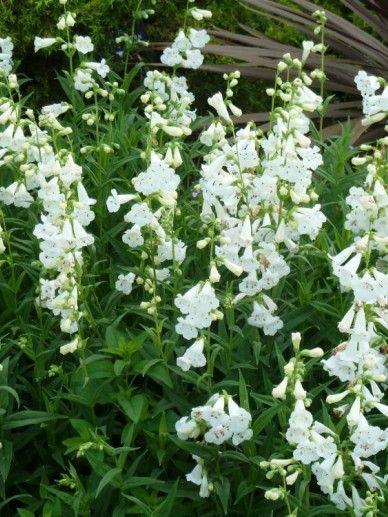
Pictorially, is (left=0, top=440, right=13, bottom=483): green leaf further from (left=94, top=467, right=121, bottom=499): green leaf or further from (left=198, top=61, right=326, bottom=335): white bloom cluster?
(left=198, top=61, right=326, bottom=335): white bloom cluster

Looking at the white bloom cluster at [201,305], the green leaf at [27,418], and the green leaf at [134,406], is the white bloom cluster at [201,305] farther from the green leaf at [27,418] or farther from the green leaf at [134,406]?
the green leaf at [27,418]

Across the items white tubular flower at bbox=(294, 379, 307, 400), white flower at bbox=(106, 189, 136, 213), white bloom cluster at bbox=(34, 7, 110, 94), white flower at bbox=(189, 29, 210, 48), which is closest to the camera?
white tubular flower at bbox=(294, 379, 307, 400)

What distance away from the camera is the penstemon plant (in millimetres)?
3373

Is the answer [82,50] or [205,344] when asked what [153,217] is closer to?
[205,344]

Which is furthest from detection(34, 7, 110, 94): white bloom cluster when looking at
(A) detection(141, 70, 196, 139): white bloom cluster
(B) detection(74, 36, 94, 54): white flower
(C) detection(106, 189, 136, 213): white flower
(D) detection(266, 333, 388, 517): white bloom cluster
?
(D) detection(266, 333, 388, 517): white bloom cluster

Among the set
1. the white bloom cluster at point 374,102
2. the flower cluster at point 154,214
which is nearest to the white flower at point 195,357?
the flower cluster at point 154,214

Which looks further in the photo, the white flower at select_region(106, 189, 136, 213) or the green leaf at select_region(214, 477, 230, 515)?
the white flower at select_region(106, 189, 136, 213)

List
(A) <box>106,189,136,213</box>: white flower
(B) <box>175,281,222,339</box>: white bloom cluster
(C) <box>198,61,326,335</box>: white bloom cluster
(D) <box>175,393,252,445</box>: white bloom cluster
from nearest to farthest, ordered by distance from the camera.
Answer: (D) <box>175,393,252,445</box>: white bloom cluster < (B) <box>175,281,222,339</box>: white bloom cluster < (C) <box>198,61,326,335</box>: white bloom cluster < (A) <box>106,189,136,213</box>: white flower

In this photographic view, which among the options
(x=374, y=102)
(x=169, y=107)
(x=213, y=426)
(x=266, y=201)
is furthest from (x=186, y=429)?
(x=169, y=107)

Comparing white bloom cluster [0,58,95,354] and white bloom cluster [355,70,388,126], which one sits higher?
white bloom cluster [355,70,388,126]

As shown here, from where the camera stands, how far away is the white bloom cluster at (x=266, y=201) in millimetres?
3750

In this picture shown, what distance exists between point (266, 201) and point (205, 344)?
599 millimetres

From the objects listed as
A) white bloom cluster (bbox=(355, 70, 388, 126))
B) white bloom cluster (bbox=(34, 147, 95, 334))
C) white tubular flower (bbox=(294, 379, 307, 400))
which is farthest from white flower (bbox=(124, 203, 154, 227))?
white bloom cluster (bbox=(355, 70, 388, 126))

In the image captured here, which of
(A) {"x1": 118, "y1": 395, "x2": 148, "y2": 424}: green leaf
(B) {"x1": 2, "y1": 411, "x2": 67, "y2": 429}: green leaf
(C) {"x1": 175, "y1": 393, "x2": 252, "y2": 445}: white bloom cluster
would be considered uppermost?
(C) {"x1": 175, "y1": 393, "x2": 252, "y2": 445}: white bloom cluster
